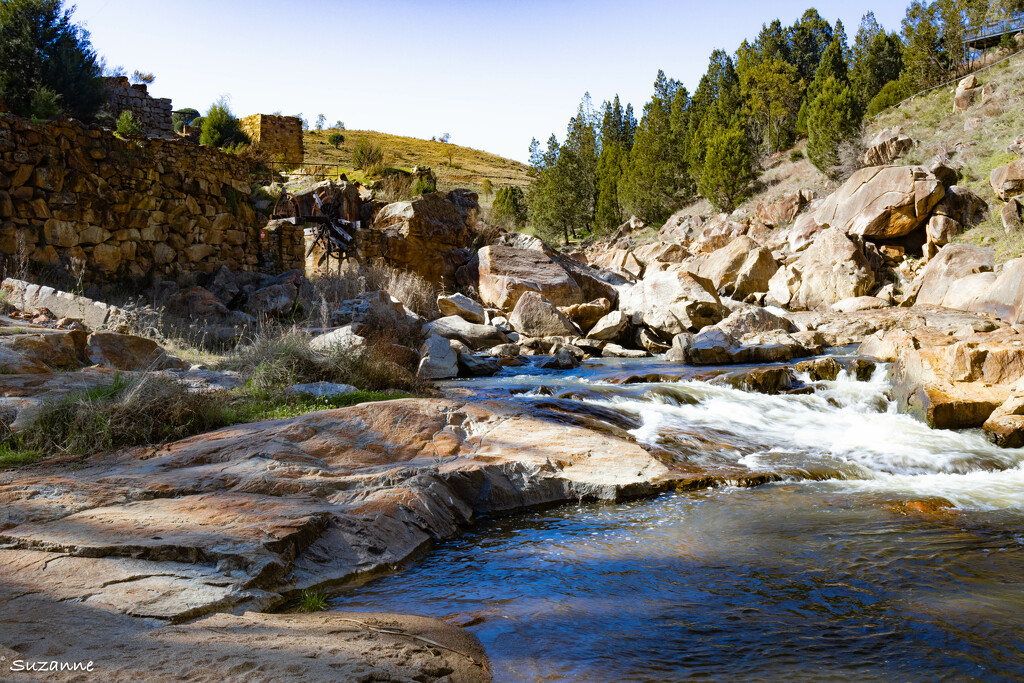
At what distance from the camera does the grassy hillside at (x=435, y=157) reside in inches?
1762

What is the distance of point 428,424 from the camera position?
5.79 metres

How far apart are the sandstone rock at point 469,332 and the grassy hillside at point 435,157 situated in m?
29.6

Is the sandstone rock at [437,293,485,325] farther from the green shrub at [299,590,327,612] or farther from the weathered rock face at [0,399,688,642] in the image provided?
the green shrub at [299,590,327,612]

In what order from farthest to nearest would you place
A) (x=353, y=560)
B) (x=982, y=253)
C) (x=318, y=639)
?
(x=982, y=253)
(x=353, y=560)
(x=318, y=639)

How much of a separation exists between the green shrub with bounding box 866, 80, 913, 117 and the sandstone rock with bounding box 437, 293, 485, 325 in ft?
106

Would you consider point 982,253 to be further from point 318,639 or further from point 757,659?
point 318,639

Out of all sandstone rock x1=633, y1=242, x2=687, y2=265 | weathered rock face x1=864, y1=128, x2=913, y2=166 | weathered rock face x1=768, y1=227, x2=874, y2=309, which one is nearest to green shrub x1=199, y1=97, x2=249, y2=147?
sandstone rock x1=633, y1=242, x2=687, y2=265

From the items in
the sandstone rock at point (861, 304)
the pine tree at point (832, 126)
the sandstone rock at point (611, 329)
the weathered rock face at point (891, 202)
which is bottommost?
the sandstone rock at point (611, 329)

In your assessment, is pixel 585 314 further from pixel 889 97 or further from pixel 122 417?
pixel 889 97

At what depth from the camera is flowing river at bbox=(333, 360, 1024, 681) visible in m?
2.64

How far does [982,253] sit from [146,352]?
17.9 m

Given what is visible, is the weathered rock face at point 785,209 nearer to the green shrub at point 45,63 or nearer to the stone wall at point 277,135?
the stone wall at point 277,135

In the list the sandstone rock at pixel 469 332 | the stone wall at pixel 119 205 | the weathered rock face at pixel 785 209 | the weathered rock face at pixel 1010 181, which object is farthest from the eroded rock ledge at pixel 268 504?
the weathered rock face at pixel 785 209

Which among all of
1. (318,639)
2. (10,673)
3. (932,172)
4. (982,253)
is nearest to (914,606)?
(318,639)
